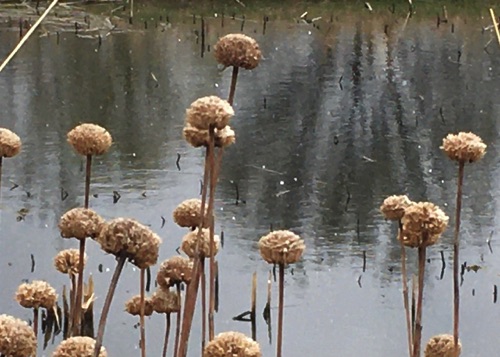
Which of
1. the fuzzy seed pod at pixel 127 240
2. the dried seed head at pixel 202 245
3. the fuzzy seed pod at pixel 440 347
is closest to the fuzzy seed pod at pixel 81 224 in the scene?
the dried seed head at pixel 202 245

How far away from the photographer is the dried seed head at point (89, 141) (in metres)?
1.25

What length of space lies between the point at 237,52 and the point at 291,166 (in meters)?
4.45

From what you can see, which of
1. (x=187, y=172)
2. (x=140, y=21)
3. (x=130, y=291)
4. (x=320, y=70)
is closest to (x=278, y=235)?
(x=130, y=291)

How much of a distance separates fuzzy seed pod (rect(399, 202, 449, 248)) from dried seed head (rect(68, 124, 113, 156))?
A: 452 millimetres

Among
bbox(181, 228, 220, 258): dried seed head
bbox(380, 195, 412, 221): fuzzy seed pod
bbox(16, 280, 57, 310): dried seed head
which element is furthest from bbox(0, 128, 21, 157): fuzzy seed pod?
bbox(380, 195, 412, 221): fuzzy seed pod

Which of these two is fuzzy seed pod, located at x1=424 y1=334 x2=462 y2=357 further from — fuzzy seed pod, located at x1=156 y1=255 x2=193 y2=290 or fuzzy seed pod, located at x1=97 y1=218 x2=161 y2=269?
fuzzy seed pod, located at x1=97 y1=218 x2=161 y2=269

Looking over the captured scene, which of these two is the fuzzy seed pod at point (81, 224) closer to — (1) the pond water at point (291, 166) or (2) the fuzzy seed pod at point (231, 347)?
(2) the fuzzy seed pod at point (231, 347)

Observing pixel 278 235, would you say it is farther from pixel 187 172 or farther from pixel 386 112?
pixel 386 112

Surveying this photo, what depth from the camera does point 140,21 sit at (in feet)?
35.7

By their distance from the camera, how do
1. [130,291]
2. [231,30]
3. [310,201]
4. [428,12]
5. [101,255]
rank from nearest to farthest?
[130,291]
[101,255]
[310,201]
[231,30]
[428,12]

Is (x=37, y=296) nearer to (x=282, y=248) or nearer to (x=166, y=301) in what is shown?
(x=166, y=301)

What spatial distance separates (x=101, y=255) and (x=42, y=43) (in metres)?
5.66

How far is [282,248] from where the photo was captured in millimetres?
1071

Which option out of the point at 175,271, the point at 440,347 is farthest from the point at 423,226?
the point at 175,271
